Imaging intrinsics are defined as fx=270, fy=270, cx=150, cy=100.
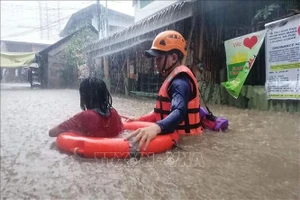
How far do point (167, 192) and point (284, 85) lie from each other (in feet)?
11.4

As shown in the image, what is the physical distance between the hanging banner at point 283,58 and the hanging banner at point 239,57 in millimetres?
334

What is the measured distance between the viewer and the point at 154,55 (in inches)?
92.3

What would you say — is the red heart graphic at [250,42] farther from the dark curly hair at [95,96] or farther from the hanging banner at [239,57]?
the dark curly hair at [95,96]

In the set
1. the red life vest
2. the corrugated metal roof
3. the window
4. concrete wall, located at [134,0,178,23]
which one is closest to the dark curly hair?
the red life vest

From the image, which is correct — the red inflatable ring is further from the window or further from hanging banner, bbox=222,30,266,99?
the window

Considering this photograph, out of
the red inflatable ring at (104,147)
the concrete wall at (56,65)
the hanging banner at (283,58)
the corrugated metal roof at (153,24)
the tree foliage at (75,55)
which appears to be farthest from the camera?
the corrugated metal roof at (153,24)

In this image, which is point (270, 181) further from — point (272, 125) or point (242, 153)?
point (272, 125)

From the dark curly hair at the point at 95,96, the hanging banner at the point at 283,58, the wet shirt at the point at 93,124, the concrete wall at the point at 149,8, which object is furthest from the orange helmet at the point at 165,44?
the concrete wall at the point at 149,8

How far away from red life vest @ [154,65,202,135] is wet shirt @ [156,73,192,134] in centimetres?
6

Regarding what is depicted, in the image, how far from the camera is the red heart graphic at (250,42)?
4.86 metres

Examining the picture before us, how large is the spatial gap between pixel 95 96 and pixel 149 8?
507 inches

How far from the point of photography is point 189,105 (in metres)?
2.42

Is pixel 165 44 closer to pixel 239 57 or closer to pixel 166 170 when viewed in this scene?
pixel 166 170

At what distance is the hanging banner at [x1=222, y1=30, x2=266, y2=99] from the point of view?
4879mm
